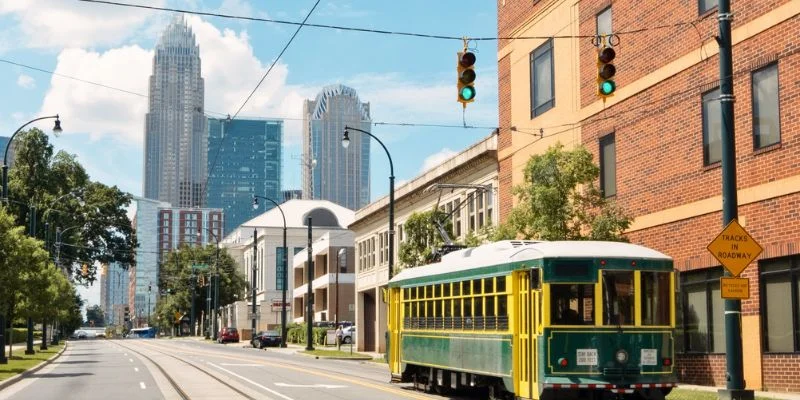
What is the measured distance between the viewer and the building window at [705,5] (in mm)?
26859

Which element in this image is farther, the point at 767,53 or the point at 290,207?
the point at 290,207

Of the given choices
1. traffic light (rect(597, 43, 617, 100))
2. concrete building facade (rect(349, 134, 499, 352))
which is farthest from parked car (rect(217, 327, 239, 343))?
traffic light (rect(597, 43, 617, 100))

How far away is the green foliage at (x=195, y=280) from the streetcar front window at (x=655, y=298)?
101933 millimetres

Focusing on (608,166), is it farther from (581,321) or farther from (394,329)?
(581,321)

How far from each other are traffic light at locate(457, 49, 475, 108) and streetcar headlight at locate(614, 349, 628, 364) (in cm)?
498

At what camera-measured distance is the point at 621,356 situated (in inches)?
683

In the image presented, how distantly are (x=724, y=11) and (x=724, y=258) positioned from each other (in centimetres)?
404

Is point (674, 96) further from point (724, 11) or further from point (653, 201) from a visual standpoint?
point (724, 11)

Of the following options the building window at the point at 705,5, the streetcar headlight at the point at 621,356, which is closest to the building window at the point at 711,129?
the building window at the point at 705,5

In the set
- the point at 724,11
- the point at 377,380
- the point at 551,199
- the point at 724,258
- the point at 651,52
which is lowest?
the point at 377,380

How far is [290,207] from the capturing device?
13488 cm

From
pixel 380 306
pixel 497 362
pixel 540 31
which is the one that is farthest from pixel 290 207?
pixel 497 362

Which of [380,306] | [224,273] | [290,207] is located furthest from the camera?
[290,207]

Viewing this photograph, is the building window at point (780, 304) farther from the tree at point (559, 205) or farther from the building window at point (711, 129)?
the tree at point (559, 205)
